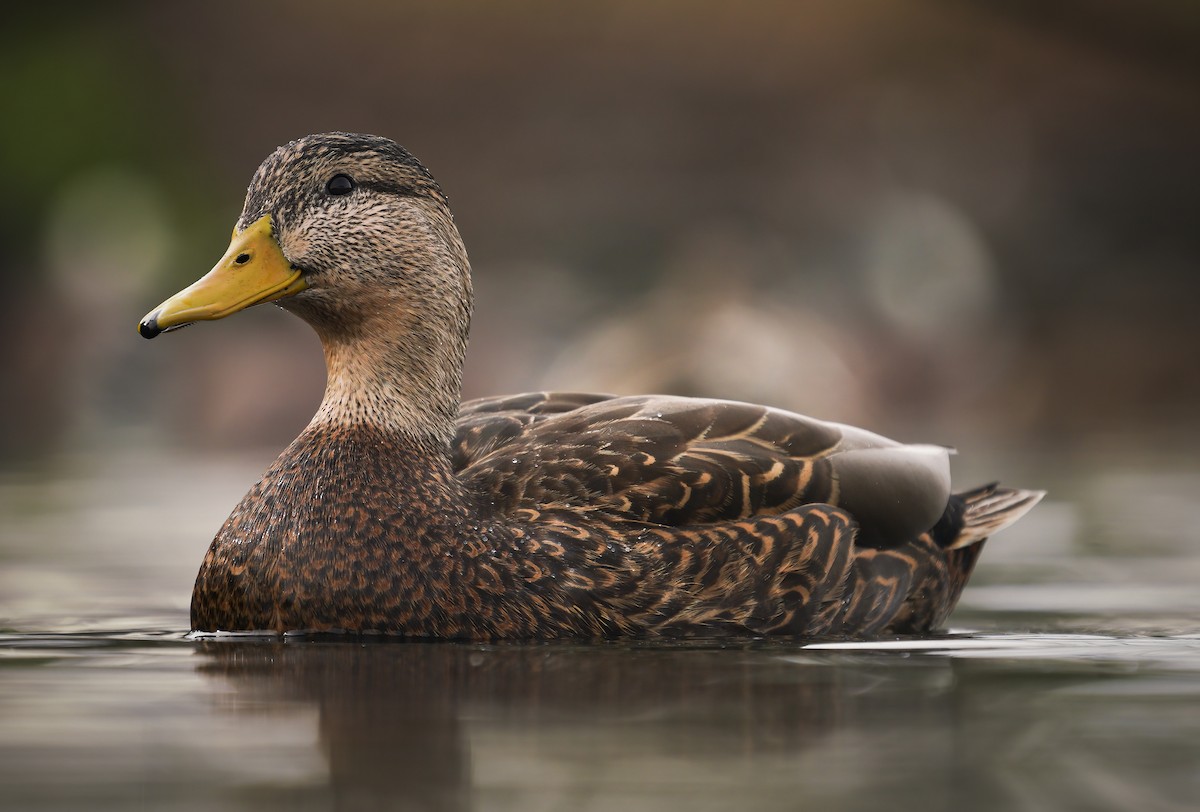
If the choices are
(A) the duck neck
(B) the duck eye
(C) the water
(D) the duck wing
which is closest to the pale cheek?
(B) the duck eye

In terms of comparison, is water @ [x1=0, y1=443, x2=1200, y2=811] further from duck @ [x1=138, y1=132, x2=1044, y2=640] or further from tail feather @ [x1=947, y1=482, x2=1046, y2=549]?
tail feather @ [x1=947, y1=482, x2=1046, y2=549]

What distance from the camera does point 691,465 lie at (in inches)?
241

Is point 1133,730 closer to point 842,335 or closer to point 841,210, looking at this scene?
point 842,335

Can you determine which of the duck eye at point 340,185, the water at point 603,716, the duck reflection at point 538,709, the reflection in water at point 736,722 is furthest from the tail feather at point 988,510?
the duck eye at point 340,185

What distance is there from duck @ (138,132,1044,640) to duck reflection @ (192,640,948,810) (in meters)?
0.21

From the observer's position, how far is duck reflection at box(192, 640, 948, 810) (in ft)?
12.5

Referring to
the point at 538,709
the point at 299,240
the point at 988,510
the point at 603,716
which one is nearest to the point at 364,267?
the point at 299,240

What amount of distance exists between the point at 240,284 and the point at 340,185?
0.57 m

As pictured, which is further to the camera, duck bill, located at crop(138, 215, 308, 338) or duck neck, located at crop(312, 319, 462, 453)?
duck neck, located at crop(312, 319, 462, 453)

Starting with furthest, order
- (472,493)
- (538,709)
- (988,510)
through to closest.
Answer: (988,510)
(472,493)
(538,709)

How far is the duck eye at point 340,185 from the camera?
20.9 ft

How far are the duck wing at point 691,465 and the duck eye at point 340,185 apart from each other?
1028mm

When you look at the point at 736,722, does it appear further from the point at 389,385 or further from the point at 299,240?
the point at 299,240

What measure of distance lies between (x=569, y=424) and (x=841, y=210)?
54.5ft
